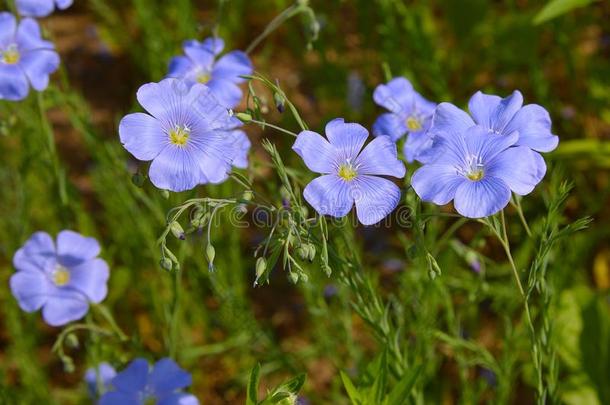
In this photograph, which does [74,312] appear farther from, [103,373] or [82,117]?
[82,117]

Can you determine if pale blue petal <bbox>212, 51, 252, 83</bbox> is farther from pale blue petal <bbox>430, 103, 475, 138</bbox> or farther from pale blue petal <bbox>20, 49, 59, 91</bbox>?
pale blue petal <bbox>430, 103, 475, 138</bbox>

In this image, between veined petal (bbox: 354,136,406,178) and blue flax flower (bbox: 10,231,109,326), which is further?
blue flax flower (bbox: 10,231,109,326)

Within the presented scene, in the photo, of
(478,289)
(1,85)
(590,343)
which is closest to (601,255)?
(590,343)

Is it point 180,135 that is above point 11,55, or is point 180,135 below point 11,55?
Result: above

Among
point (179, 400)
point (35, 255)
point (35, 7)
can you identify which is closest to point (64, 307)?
point (35, 255)

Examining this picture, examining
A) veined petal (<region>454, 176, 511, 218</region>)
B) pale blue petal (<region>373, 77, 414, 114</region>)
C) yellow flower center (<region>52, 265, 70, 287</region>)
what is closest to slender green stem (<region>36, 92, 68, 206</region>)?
yellow flower center (<region>52, 265, 70, 287</region>)

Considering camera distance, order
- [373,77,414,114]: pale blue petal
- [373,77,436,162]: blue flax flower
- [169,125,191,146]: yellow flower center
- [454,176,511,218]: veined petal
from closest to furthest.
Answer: [454,176,511,218]: veined petal → [169,125,191,146]: yellow flower center → [373,77,436,162]: blue flax flower → [373,77,414,114]: pale blue petal

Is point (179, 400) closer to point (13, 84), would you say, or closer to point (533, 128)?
point (13, 84)
